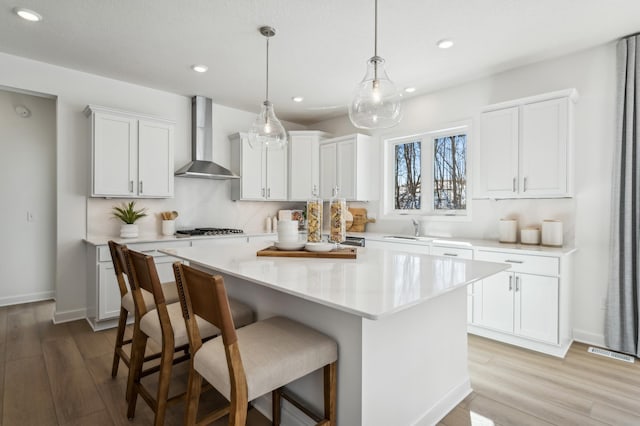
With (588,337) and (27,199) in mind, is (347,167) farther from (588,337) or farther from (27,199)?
(27,199)

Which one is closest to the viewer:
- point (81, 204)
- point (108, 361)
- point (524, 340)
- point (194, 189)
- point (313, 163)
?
point (108, 361)

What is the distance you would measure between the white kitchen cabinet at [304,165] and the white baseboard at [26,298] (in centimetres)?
350

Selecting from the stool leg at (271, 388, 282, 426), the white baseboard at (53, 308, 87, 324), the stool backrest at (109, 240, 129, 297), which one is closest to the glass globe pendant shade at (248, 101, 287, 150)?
the stool backrest at (109, 240, 129, 297)

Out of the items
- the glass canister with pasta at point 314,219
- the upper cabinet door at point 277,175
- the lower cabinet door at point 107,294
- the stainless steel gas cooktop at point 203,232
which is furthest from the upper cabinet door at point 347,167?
the lower cabinet door at point 107,294

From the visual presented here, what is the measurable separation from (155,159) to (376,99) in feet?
9.72

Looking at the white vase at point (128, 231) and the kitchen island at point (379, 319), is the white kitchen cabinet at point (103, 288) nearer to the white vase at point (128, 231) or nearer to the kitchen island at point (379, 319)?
the white vase at point (128, 231)

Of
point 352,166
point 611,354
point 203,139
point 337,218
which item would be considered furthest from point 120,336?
point 611,354

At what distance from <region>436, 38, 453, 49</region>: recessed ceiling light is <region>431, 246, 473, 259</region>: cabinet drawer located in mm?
1878

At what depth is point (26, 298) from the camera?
14.4 ft

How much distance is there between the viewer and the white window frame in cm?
396

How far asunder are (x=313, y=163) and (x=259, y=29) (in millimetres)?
2575

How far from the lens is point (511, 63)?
11.3ft

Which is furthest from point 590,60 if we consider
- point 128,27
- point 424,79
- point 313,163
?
point 128,27

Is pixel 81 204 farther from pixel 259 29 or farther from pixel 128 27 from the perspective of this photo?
pixel 259 29
